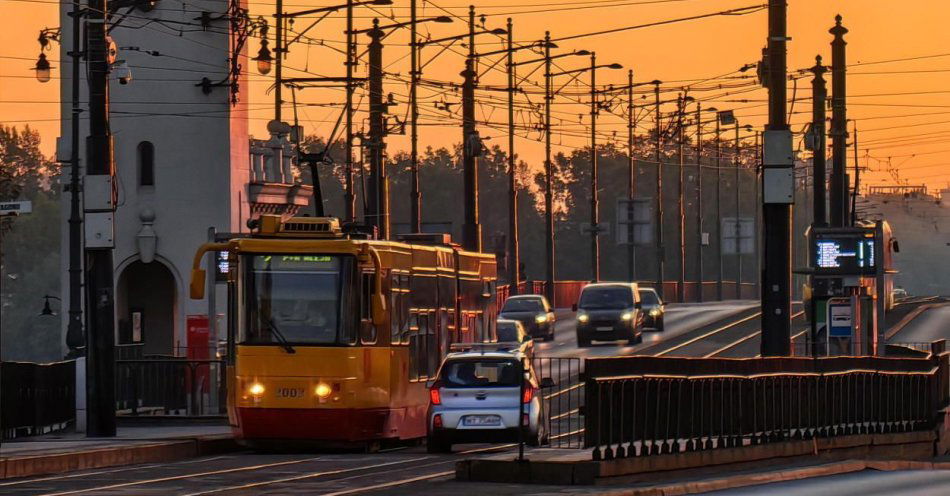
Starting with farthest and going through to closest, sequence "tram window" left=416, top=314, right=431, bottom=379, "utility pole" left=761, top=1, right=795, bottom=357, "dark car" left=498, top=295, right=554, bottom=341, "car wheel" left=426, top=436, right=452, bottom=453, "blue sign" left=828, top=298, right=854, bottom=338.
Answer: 1. "dark car" left=498, top=295, right=554, bottom=341
2. "blue sign" left=828, top=298, right=854, bottom=338
3. "tram window" left=416, top=314, right=431, bottom=379
4. "utility pole" left=761, top=1, right=795, bottom=357
5. "car wheel" left=426, top=436, right=452, bottom=453

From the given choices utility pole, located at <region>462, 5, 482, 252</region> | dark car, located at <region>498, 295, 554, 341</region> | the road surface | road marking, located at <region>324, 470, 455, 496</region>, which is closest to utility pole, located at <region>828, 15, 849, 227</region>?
utility pole, located at <region>462, 5, 482, 252</region>

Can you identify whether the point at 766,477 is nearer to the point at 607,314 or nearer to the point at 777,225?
the point at 777,225

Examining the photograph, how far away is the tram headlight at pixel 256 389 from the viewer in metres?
29.4

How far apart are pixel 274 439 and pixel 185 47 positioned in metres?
32.2

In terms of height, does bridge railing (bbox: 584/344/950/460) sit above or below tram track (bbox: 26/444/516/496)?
above

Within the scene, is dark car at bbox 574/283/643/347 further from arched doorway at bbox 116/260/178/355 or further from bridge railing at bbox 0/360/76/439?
bridge railing at bbox 0/360/76/439

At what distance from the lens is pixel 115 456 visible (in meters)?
27.1

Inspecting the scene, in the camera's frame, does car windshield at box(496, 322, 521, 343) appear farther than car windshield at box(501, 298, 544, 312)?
No

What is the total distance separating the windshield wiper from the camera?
2941cm

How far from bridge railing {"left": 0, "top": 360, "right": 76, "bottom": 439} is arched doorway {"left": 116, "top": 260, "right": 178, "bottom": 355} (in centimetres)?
Result: 2280

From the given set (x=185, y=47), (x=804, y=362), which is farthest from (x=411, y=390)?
(x=185, y=47)

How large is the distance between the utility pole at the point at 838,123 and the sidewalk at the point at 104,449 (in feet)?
74.6

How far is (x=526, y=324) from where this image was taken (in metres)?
71.9

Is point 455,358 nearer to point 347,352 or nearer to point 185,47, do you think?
point 347,352
